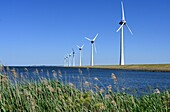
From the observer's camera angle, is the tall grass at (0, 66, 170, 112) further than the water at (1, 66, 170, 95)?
No

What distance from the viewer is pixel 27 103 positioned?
832cm

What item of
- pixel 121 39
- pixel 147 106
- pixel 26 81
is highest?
pixel 121 39

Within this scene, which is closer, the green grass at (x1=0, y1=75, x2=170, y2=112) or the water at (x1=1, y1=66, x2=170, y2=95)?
the green grass at (x1=0, y1=75, x2=170, y2=112)

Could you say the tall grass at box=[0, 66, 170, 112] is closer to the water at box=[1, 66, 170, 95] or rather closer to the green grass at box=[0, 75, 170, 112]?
the green grass at box=[0, 75, 170, 112]

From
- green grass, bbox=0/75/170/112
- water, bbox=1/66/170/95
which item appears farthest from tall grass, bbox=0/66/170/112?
water, bbox=1/66/170/95

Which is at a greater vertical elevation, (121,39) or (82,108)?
(121,39)

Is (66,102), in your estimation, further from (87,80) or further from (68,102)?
(87,80)

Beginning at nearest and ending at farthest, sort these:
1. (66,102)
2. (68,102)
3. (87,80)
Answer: (68,102), (66,102), (87,80)

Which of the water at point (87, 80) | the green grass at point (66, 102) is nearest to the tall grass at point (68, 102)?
the green grass at point (66, 102)

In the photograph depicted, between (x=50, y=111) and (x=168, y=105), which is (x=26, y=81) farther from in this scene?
(x=168, y=105)

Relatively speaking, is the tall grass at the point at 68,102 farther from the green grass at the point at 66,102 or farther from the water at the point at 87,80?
the water at the point at 87,80

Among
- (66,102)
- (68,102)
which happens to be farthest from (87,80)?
(68,102)

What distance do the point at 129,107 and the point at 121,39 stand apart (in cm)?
7851

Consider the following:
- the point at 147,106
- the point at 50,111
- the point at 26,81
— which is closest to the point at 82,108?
the point at 50,111
